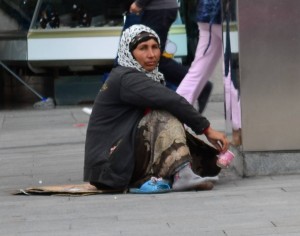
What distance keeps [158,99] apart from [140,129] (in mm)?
241

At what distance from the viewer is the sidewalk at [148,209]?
17.3 feet

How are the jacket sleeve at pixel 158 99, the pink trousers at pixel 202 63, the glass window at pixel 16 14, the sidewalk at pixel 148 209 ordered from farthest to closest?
the glass window at pixel 16 14 < the pink trousers at pixel 202 63 < the jacket sleeve at pixel 158 99 < the sidewalk at pixel 148 209

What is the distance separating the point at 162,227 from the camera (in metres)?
5.31

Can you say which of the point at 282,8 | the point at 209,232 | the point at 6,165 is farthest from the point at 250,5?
the point at 6,165

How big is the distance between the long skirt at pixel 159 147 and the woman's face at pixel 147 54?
32cm

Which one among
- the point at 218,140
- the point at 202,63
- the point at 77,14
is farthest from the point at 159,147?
the point at 77,14

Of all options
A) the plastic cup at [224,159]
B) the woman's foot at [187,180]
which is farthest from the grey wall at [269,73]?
the woman's foot at [187,180]

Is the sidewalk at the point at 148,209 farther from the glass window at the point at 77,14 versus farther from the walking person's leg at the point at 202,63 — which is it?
the glass window at the point at 77,14

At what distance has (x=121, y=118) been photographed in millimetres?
6668

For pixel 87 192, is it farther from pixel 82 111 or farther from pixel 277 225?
pixel 82 111

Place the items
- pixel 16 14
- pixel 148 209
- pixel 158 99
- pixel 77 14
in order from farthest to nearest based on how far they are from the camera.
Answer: pixel 16 14 → pixel 77 14 → pixel 158 99 → pixel 148 209

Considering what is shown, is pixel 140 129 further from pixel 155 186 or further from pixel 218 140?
pixel 218 140

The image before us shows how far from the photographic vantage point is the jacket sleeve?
21.2 ft

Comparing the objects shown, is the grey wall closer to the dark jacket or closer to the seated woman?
the seated woman
